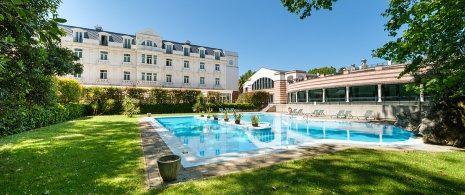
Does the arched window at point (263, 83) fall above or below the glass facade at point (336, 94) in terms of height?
above

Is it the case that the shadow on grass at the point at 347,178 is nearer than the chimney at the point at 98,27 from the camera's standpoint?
Yes

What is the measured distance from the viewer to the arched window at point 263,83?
1710 inches

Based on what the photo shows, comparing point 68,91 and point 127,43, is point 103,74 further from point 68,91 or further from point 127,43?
point 68,91

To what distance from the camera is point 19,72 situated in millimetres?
4961

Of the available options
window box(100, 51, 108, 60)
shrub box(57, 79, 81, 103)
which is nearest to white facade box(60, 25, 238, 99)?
window box(100, 51, 108, 60)

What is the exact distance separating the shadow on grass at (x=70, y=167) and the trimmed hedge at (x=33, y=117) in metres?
1.17

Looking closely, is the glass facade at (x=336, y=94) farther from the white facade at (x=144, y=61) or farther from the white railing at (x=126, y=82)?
the white railing at (x=126, y=82)

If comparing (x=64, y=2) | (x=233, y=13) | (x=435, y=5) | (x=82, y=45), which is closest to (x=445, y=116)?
(x=435, y=5)

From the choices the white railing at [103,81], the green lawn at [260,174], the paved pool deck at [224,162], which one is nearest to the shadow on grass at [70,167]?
the green lawn at [260,174]

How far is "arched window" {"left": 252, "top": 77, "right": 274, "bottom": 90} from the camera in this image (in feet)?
143

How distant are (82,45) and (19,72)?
34823 millimetres

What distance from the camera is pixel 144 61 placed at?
37.6m

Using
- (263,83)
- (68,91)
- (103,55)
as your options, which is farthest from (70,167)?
(263,83)

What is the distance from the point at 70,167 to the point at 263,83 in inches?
1650
